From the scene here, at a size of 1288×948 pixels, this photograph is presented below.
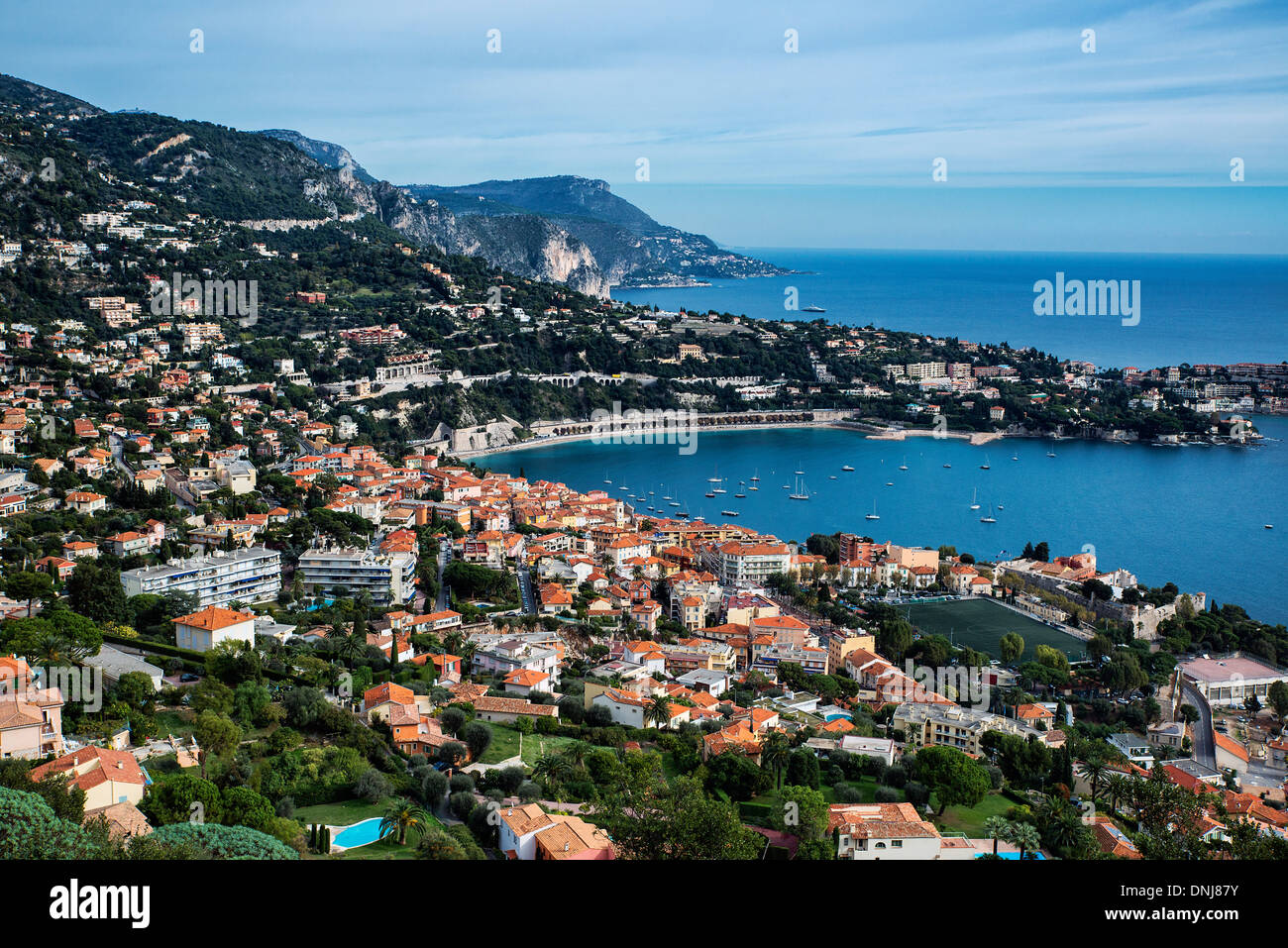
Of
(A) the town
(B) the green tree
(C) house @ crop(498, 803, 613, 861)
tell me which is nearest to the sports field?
(A) the town

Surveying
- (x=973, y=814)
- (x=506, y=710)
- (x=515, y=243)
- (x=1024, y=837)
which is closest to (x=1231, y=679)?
(x=973, y=814)

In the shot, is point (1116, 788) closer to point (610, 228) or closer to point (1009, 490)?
point (1009, 490)

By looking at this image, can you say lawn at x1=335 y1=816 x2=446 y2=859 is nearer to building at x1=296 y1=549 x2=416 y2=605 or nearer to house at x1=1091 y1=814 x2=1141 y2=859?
house at x1=1091 y1=814 x2=1141 y2=859

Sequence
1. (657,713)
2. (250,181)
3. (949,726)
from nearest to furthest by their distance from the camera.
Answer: (657,713)
(949,726)
(250,181)

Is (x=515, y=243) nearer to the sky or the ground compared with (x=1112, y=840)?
nearer to the sky
